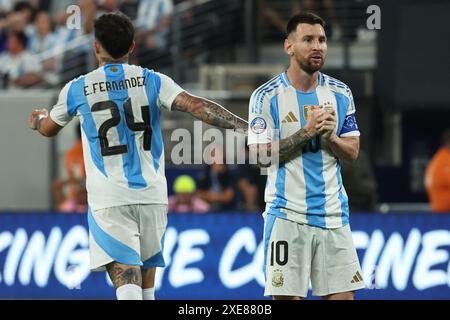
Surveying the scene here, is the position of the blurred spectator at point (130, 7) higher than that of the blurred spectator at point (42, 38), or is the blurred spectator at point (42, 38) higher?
the blurred spectator at point (130, 7)

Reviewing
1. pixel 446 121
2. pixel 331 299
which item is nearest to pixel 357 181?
pixel 446 121

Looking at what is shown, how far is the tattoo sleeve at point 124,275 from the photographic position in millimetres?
8156

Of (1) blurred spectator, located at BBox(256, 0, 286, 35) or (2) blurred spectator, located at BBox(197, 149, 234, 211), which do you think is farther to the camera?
(1) blurred spectator, located at BBox(256, 0, 286, 35)

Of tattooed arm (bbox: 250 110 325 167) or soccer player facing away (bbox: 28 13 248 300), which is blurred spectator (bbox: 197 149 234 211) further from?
tattooed arm (bbox: 250 110 325 167)

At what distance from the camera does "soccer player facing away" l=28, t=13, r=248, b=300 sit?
26.9 ft

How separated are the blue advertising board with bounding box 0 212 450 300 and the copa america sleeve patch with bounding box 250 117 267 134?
525cm

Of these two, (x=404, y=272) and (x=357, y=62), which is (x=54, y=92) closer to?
(x=357, y=62)

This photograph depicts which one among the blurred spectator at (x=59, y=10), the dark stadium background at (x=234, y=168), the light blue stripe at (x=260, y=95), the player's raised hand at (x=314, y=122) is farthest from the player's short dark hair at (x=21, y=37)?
the player's raised hand at (x=314, y=122)

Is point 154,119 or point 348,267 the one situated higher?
point 154,119

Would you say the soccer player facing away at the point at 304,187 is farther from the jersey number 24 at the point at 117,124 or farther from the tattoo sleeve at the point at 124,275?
the tattoo sleeve at the point at 124,275

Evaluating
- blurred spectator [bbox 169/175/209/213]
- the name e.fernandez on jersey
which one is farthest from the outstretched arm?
blurred spectator [bbox 169/175/209/213]

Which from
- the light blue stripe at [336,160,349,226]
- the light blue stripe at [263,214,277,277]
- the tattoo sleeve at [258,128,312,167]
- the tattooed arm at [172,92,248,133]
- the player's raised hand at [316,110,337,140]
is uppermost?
the tattooed arm at [172,92,248,133]

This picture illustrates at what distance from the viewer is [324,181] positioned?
8117 millimetres

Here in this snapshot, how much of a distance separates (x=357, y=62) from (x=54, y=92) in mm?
4423
